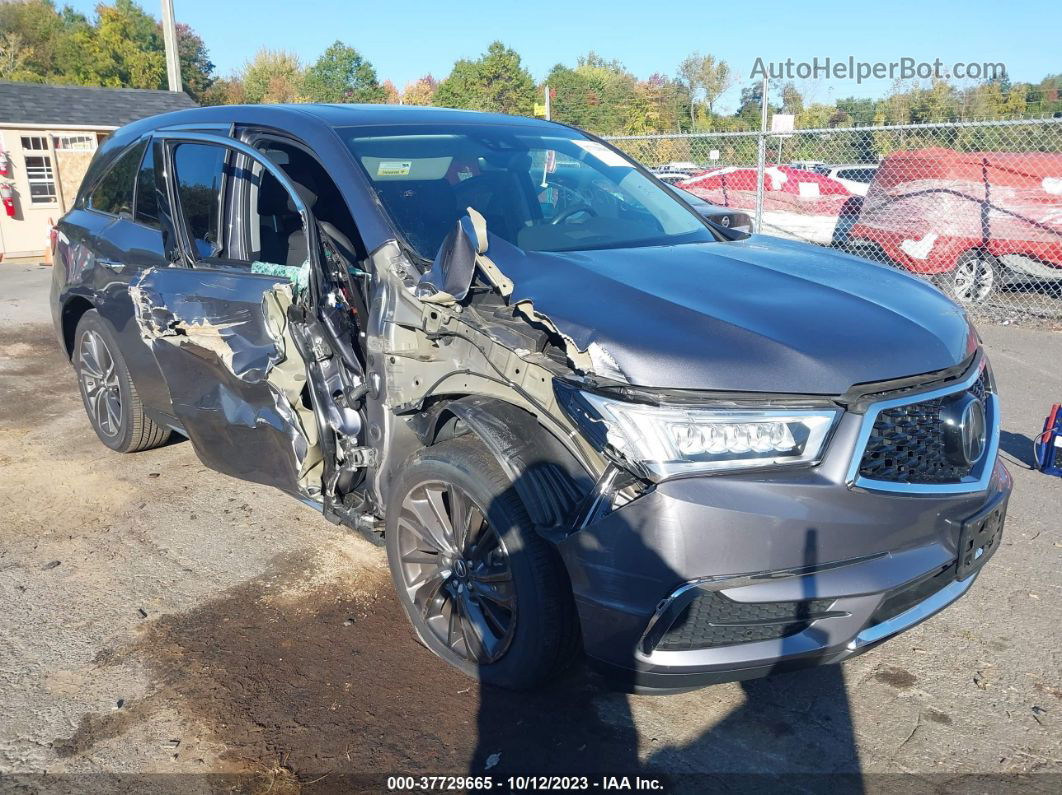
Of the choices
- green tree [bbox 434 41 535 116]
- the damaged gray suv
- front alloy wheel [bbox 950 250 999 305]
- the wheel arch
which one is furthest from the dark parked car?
green tree [bbox 434 41 535 116]

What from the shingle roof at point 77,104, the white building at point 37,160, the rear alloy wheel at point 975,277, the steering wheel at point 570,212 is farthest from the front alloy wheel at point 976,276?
the white building at point 37,160

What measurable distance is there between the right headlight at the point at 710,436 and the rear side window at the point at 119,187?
3559 mm

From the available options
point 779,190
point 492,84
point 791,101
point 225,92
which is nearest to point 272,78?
point 225,92

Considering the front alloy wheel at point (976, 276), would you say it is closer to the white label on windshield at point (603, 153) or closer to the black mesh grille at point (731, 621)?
the white label on windshield at point (603, 153)

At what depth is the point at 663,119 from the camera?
45125 millimetres

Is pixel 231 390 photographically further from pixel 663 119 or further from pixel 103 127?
pixel 663 119

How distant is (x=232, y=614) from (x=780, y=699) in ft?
7.14

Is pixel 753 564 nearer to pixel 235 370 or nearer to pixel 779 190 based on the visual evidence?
pixel 235 370

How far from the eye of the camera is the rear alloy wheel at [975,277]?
9859 millimetres

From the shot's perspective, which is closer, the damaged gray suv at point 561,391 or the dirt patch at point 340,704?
the damaged gray suv at point 561,391

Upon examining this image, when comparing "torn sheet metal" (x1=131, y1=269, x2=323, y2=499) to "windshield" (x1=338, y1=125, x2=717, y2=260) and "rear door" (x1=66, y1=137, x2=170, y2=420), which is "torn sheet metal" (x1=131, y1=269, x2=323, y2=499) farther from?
"windshield" (x1=338, y1=125, x2=717, y2=260)

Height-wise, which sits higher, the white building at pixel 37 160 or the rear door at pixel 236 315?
the white building at pixel 37 160

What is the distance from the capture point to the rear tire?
4.98 m

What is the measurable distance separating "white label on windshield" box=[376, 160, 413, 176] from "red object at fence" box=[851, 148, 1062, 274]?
8098 mm
